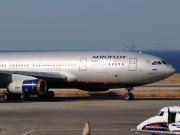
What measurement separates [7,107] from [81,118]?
9571 mm

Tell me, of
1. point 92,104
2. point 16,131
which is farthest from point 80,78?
point 16,131

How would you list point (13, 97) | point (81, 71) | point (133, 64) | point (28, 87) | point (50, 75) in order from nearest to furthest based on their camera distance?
point (28, 87) → point (133, 64) → point (81, 71) → point (50, 75) → point (13, 97)

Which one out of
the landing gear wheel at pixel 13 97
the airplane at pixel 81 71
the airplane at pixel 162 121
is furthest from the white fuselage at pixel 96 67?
the airplane at pixel 162 121

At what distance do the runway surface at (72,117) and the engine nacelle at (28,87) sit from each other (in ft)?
4.78

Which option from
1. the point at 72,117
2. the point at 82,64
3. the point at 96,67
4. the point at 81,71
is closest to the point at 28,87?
the point at 81,71

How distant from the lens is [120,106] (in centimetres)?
3919

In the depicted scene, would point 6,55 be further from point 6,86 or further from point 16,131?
point 16,131

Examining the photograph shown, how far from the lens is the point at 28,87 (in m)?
43.7

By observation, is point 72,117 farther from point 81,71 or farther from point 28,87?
point 81,71

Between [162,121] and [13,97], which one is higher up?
[13,97]

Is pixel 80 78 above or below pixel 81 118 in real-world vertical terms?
above

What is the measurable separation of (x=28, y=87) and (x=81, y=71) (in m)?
4.63

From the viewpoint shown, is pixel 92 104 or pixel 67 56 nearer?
pixel 92 104

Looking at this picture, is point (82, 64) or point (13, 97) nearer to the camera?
point (82, 64)
